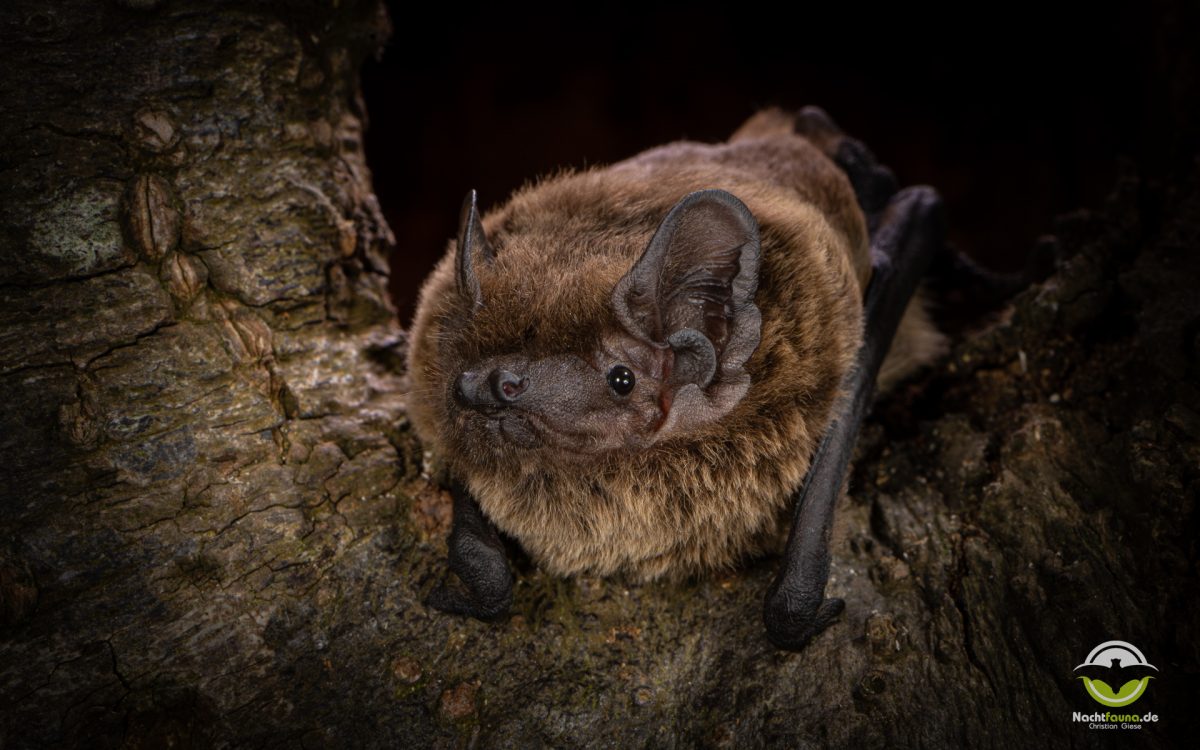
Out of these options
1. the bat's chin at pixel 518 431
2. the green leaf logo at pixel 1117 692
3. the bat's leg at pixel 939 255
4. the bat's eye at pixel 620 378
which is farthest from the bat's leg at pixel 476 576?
the bat's leg at pixel 939 255

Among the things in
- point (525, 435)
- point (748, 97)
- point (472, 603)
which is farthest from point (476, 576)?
point (748, 97)

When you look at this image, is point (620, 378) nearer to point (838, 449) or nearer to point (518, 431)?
point (518, 431)

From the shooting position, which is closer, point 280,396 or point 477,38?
point 280,396

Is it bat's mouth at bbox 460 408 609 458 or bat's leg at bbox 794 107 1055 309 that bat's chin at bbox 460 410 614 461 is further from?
bat's leg at bbox 794 107 1055 309

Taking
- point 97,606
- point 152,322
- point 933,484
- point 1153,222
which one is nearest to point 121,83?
point 152,322

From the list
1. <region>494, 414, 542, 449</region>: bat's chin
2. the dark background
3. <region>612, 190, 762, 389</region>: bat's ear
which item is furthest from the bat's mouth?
the dark background

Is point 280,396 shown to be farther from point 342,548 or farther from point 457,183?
point 457,183

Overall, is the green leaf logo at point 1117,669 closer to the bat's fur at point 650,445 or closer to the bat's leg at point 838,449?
the bat's leg at point 838,449
